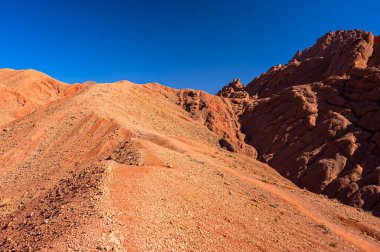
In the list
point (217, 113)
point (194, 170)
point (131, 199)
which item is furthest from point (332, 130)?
point (131, 199)

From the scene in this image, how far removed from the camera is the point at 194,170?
17.9 metres

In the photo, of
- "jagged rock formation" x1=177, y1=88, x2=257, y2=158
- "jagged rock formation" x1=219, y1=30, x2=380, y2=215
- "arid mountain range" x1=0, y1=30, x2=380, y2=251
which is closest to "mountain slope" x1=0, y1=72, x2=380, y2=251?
"arid mountain range" x1=0, y1=30, x2=380, y2=251

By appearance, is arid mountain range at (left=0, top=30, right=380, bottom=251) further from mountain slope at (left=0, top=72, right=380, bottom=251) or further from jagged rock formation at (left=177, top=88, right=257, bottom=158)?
jagged rock formation at (left=177, top=88, right=257, bottom=158)

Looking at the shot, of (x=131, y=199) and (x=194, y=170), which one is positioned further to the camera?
(x=194, y=170)

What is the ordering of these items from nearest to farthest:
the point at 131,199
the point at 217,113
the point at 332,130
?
the point at 131,199 < the point at 332,130 < the point at 217,113

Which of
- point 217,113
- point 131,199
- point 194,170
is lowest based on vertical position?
point 131,199

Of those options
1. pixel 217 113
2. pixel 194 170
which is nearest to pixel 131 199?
pixel 194 170

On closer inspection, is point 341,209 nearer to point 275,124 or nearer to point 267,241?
point 267,241

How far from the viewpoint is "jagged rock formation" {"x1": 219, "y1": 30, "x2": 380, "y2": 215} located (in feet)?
103

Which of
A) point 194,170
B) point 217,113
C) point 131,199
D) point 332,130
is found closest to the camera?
point 131,199

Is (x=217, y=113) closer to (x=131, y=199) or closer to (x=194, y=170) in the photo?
(x=194, y=170)

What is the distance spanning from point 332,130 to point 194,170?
25866mm

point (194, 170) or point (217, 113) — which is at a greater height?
point (217, 113)

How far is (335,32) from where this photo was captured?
101 metres
